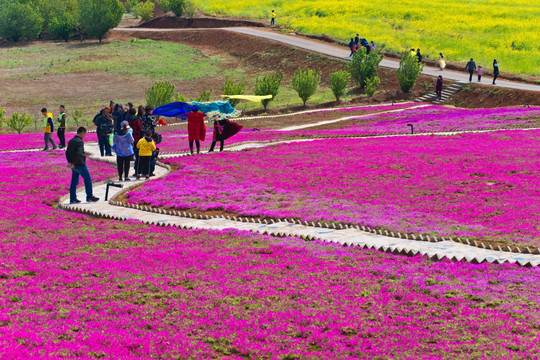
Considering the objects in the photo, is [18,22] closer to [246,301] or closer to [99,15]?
[99,15]

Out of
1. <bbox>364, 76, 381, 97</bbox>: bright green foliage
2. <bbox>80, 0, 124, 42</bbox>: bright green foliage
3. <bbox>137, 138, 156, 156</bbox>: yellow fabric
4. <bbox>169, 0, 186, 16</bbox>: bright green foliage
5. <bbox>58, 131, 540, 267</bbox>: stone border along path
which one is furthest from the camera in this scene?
<bbox>169, 0, 186, 16</bbox>: bright green foliage

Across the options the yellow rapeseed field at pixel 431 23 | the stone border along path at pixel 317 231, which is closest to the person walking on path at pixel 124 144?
the stone border along path at pixel 317 231

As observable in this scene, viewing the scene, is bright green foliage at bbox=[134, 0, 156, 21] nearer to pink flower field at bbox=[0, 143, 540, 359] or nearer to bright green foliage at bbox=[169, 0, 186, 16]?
bright green foliage at bbox=[169, 0, 186, 16]

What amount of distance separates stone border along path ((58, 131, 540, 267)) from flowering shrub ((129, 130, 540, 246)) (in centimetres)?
59

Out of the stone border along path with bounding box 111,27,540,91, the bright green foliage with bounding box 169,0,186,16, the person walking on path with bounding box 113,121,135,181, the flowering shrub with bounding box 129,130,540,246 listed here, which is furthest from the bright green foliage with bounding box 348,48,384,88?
the bright green foliage with bounding box 169,0,186,16

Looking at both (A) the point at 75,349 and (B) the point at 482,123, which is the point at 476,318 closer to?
(A) the point at 75,349

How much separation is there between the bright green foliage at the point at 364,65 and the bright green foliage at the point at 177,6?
190ft

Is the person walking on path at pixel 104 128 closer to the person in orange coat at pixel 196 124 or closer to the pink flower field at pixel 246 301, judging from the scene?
the person in orange coat at pixel 196 124

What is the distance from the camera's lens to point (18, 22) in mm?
113688

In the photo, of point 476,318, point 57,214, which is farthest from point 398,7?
point 476,318

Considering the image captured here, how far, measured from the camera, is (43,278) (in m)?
14.3

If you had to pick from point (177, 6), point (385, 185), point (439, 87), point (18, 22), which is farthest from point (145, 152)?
point (18, 22)

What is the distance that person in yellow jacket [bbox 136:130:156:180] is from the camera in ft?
87.1

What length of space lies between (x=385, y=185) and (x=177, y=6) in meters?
99.6
